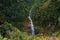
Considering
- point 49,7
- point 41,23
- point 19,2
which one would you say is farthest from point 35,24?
point 19,2

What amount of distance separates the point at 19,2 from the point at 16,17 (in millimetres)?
1413

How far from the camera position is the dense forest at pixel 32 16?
1712cm

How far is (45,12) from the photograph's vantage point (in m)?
19.5

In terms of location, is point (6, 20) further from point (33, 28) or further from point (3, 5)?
point (33, 28)

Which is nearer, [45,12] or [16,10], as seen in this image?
[16,10]

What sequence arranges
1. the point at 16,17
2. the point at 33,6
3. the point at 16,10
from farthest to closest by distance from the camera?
the point at 33,6
the point at 16,17
the point at 16,10

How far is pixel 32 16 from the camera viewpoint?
2077 cm

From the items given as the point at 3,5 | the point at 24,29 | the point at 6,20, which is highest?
the point at 3,5

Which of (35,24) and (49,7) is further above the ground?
(49,7)

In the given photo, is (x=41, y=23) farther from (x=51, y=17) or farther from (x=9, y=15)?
(x=9, y=15)

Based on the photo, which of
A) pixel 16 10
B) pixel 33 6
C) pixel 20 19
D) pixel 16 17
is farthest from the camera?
pixel 33 6

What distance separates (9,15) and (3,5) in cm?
94

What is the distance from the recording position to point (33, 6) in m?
21.6

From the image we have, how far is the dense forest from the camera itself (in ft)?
56.2
